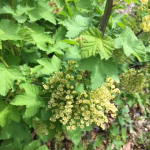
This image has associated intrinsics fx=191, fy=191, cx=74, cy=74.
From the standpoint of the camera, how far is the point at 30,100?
1.65 m

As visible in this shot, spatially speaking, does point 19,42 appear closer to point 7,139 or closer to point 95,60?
point 95,60

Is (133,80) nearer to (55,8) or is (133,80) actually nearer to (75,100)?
(75,100)

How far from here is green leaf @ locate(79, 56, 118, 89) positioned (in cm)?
136

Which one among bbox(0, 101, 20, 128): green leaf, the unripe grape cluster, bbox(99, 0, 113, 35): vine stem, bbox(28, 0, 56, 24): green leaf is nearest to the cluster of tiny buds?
bbox(28, 0, 56, 24): green leaf

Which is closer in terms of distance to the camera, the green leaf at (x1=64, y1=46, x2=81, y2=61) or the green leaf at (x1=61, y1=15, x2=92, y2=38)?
the green leaf at (x1=61, y1=15, x2=92, y2=38)

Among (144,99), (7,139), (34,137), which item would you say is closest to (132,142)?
Answer: (144,99)

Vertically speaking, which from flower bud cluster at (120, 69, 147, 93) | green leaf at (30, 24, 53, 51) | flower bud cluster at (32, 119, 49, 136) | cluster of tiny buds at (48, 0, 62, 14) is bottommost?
flower bud cluster at (32, 119, 49, 136)

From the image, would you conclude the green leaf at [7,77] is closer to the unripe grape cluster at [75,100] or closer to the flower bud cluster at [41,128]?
the unripe grape cluster at [75,100]

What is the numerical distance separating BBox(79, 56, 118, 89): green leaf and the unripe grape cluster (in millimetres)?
168

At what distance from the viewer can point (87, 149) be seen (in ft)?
9.13

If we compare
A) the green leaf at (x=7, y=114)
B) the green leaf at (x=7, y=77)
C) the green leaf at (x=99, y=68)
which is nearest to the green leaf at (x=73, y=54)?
the green leaf at (x=99, y=68)

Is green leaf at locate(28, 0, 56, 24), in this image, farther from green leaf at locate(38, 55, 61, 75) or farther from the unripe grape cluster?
the unripe grape cluster

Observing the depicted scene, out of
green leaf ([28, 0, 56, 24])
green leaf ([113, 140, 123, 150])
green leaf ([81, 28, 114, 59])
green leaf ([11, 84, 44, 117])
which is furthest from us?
green leaf ([113, 140, 123, 150])

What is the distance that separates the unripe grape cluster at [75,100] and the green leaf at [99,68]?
168mm
